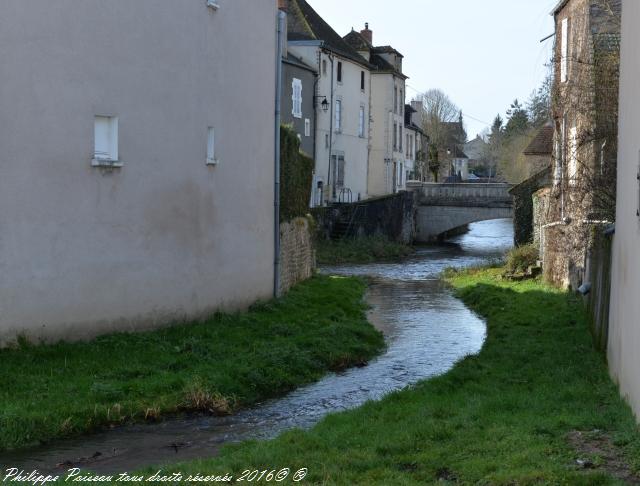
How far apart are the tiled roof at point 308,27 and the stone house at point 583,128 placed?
2141 centimetres

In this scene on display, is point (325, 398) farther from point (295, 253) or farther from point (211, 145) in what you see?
point (295, 253)

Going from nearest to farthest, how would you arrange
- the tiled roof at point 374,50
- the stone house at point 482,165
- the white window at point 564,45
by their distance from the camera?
the white window at point 564,45
the tiled roof at point 374,50
the stone house at point 482,165

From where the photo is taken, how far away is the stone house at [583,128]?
744 inches

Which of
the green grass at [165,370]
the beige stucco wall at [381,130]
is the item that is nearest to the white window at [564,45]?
the green grass at [165,370]

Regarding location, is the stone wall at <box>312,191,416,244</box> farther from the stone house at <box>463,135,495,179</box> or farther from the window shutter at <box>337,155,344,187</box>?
the stone house at <box>463,135,495,179</box>

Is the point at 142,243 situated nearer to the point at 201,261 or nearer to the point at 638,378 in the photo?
the point at 201,261

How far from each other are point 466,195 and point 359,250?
1289 centimetres

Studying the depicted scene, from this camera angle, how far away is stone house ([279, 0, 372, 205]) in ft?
149

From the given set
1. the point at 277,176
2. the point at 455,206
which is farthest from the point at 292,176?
the point at 455,206

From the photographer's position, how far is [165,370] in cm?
1352

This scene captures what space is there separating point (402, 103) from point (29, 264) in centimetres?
4857

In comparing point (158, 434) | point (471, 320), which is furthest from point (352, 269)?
point (158, 434)

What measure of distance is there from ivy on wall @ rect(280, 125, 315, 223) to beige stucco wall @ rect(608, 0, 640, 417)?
11.0 meters

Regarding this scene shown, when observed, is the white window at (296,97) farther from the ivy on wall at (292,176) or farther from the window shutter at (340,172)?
the ivy on wall at (292,176)
